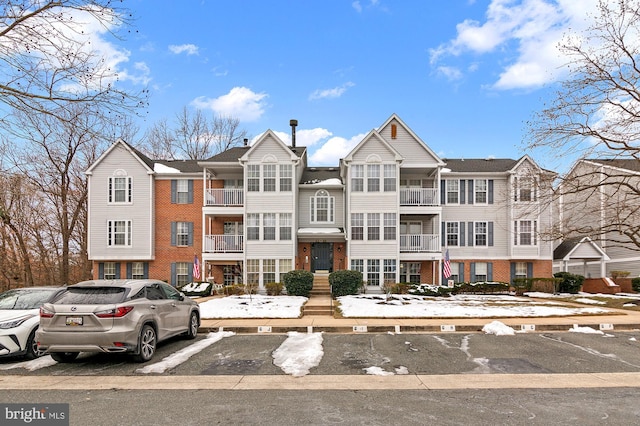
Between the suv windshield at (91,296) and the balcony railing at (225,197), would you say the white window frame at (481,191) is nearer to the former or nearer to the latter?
the balcony railing at (225,197)

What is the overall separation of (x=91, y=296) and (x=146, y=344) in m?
1.43

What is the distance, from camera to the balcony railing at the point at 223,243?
82.9 feet

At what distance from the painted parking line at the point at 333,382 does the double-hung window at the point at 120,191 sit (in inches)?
797

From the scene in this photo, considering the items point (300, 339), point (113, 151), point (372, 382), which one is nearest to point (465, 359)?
point (372, 382)

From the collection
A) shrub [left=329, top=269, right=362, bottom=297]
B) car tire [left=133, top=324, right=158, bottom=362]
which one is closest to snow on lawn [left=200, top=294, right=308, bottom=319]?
shrub [left=329, top=269, right=362, bottom=297]

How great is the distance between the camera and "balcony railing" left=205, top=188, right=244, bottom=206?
25.7m

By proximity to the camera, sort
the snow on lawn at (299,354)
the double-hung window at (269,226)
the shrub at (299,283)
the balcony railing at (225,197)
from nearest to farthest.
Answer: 1. the snow on lawn at (299,354)
2. the shrub at (299,283)
3. the double-hung window at (269,226)
4. the balcony railing at (225,197)

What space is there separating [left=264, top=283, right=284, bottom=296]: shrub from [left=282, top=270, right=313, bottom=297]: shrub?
81 cm

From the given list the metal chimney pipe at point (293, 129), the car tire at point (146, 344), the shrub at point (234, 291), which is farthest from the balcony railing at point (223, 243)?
the car tire at point (146, 344)

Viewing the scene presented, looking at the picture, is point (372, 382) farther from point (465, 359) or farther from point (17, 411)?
point (17, 411)

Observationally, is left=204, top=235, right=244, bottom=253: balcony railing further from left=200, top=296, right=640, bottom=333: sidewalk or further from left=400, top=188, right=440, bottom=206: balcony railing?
left=200, top=296, right=640, bottom=333: sidewalk

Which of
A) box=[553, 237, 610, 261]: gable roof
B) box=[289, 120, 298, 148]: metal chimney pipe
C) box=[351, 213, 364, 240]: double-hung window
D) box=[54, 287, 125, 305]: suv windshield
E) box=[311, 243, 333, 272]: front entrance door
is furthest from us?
box=[289, 120, 298, 148]: metal chimney pipe

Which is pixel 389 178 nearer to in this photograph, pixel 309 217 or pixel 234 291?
pixel 309 217

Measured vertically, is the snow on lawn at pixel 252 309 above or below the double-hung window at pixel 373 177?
below
